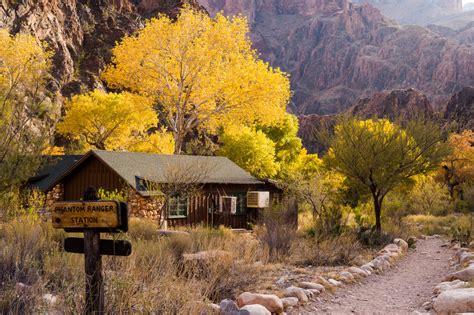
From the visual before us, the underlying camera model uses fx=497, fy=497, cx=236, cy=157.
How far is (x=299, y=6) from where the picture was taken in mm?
163625

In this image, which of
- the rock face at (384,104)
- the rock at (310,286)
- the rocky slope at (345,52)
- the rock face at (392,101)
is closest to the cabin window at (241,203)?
the rock at (310,286)

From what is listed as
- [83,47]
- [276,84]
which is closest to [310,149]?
[83,47]

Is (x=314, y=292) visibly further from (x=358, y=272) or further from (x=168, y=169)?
(x=168, y=169)

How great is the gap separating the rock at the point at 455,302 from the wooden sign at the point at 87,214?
5.69 m

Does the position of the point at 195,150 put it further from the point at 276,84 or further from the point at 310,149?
the point at 310,149

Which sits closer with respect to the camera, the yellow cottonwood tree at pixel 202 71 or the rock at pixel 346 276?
the rock at pixel 346 276

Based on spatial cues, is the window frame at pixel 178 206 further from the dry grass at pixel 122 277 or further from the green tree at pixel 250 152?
the green tree at pixel 250 152

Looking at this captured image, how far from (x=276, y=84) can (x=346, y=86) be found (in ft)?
351

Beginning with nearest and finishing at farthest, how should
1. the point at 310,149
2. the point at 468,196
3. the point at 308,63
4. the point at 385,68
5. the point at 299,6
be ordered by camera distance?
the point at 468,196 → the point at 310,149 → the point at 385,68 → the point at 308,63 → the point at 299,6

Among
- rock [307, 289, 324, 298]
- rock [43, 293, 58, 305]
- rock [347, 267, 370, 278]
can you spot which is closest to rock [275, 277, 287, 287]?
rock [307, 289, 324, 298]

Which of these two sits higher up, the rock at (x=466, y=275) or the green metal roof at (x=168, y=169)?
the green metal roof at (x=168, y=169)

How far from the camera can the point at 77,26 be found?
68.0m

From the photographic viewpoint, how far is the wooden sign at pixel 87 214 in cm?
488

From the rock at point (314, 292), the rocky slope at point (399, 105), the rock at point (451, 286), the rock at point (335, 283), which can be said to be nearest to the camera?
the rock at point (314, 292)
